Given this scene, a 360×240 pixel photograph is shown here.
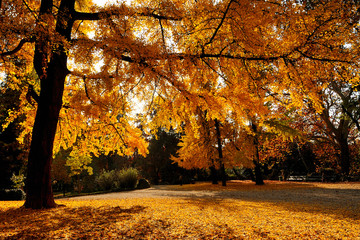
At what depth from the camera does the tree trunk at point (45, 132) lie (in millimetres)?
5938

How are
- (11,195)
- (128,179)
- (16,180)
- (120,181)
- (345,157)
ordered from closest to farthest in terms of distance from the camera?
(11,195)
(16,180)
(120,181)
(128,179)
(345,157)

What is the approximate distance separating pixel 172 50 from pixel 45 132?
13.6 ft

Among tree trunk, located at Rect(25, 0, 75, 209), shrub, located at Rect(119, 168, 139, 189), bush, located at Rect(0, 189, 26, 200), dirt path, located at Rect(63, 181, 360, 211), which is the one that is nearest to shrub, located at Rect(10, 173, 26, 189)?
bush, located at Rect(0, 189, 26, 200)

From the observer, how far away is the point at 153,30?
729 centimetres

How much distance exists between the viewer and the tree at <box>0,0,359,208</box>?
508 cm

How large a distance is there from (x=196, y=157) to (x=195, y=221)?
13.3 meters

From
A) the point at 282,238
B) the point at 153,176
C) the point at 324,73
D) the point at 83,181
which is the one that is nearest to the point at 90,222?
the point at 282,238

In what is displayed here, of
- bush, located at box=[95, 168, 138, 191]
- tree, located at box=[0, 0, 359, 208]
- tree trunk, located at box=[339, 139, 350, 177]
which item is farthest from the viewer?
tree trunk, located at box=[339, 139, 350, 177]

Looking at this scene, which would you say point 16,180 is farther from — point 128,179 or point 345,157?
point 345,157

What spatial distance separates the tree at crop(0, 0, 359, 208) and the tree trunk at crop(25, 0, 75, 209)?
0.03m

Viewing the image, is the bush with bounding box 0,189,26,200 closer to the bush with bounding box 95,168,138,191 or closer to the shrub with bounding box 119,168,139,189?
the bush with bounding box 95,168,138,191

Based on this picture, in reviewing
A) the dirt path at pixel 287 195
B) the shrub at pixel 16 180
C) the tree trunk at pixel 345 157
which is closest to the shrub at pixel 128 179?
the dirt path at pixel 287 195

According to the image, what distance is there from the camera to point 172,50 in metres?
5.58

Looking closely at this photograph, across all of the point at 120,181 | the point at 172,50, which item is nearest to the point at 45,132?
the point at 172,50
